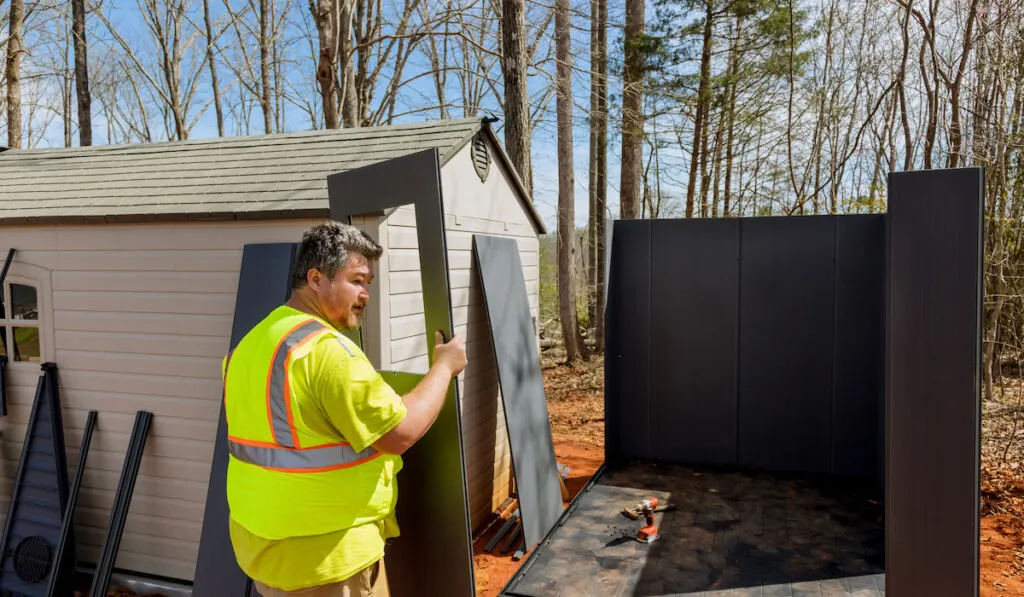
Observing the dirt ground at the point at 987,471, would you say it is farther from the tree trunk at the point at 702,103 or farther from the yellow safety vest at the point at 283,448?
the tree trunk at the point at 702,103

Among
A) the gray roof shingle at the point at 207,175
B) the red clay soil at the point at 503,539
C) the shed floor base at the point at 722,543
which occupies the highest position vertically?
the gray roof shingle at the point at 207,175

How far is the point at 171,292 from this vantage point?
4344 mm

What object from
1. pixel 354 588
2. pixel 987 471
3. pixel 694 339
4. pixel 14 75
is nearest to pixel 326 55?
pixel 14 75

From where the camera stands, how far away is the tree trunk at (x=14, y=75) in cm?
940

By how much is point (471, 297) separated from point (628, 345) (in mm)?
1434

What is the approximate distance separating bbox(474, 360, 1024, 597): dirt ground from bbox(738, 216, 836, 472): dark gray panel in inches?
48.2

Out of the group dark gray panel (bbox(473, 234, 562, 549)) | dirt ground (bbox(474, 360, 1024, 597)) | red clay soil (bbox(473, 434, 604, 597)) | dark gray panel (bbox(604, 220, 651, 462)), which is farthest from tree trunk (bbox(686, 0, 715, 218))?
dark gray panel (bbox(473, 234, 562, 549))

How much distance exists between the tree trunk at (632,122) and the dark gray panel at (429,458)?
336 inches

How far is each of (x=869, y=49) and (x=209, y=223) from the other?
14.8 meters

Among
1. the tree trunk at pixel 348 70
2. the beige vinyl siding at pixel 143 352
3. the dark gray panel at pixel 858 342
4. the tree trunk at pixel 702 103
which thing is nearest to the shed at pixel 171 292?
the beige vinyl siding at pixel 143 352

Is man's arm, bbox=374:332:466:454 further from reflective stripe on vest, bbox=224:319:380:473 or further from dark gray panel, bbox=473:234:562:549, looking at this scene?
dark gray panel, bbox=473:234:562:549

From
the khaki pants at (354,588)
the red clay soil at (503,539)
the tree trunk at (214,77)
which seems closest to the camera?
the khaki pants at (354,588)

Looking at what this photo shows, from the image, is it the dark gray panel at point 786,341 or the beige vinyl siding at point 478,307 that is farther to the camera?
the dark gray panel at point 786,341

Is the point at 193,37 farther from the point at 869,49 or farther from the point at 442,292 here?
the point at 442,292
